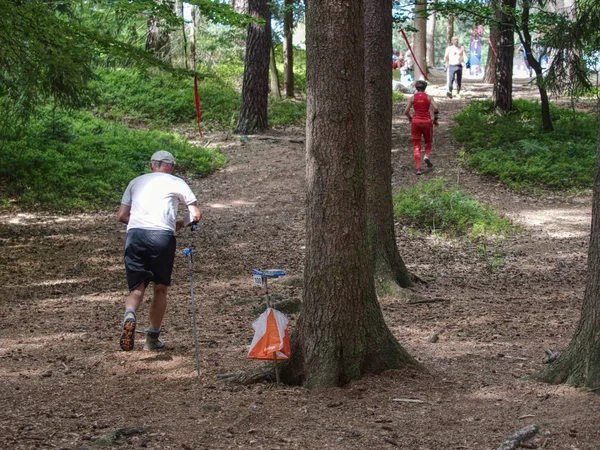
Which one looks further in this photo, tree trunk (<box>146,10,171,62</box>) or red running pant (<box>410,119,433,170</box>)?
tree trunk (<box>146,10,171,62</box>)

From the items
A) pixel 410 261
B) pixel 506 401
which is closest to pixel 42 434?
pixel 506 401

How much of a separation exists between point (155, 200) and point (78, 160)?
34.1 feet

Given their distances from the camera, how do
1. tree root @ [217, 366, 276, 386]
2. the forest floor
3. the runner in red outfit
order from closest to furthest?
the forest floor, tree root @ [217, 366, 276, 386], the runner in red outfit

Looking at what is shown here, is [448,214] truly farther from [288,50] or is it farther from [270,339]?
[288,50]

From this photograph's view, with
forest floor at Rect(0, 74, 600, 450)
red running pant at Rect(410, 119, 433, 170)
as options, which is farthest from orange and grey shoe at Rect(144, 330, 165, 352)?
red running pant at Rect(410, 119, 433, 170)

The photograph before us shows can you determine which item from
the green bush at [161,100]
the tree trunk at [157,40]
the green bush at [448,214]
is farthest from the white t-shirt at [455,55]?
the green bush at [448,214]

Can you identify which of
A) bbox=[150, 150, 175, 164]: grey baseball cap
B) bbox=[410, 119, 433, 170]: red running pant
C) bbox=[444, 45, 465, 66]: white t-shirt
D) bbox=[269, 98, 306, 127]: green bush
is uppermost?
bbox=[444, 45, 465, 66]: white t-shirt

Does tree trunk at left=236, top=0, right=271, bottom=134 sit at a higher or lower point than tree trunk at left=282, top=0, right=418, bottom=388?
higher

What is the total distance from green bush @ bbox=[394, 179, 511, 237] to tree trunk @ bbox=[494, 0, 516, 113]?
21.4 ft

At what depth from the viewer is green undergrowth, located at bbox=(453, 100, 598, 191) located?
1672 cm

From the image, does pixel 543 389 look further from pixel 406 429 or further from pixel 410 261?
pixel 410 261

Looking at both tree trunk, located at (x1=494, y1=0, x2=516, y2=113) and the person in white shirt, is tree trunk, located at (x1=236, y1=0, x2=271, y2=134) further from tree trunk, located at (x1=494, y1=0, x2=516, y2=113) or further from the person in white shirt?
the person in white shirt

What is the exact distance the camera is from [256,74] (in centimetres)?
2006

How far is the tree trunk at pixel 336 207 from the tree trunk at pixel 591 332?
1.51 metres
